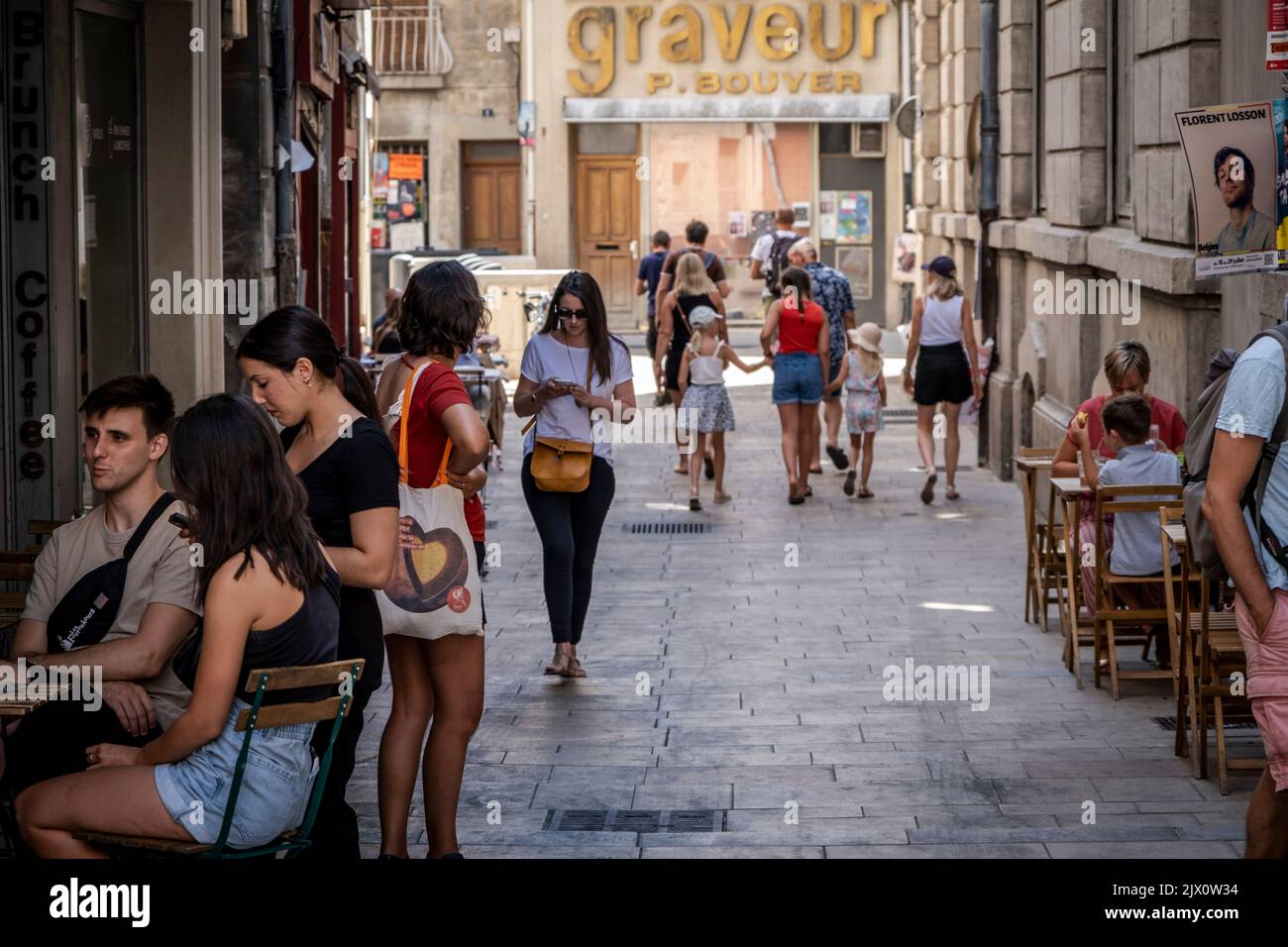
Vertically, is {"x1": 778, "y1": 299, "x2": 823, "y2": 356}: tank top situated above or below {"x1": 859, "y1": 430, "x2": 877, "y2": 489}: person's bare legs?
above

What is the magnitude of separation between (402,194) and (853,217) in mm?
7995

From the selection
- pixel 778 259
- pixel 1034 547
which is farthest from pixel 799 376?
pixel 778 259

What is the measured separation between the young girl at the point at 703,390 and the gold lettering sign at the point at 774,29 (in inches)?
729

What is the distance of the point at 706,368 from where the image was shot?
48.0ft

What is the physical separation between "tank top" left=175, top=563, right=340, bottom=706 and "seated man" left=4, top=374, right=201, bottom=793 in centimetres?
26

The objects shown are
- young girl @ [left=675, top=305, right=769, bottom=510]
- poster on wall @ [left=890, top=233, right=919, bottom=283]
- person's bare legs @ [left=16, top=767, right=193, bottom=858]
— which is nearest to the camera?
person's bare legs @ [left=16, top=767, right=193, bottom=858]

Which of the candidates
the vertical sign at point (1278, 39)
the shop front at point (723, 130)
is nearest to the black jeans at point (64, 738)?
the vertical sign at point (1278, 39)

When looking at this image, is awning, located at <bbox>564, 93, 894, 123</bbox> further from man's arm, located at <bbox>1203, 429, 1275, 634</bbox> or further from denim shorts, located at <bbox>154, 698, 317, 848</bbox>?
denim shorts, located at <bbox>154, 698, 317, 848</bbox>

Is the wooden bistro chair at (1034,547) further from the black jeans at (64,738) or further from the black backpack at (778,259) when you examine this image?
the black backpack at (778,259)

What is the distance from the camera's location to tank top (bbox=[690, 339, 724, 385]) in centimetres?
1459

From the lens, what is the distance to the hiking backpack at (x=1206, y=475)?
16.9 feet

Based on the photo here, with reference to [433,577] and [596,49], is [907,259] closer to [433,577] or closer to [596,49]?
[596,49]

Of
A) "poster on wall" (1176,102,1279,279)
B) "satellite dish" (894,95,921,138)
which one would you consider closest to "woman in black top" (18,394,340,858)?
"poster on wall" (1176,102,1279,279)
